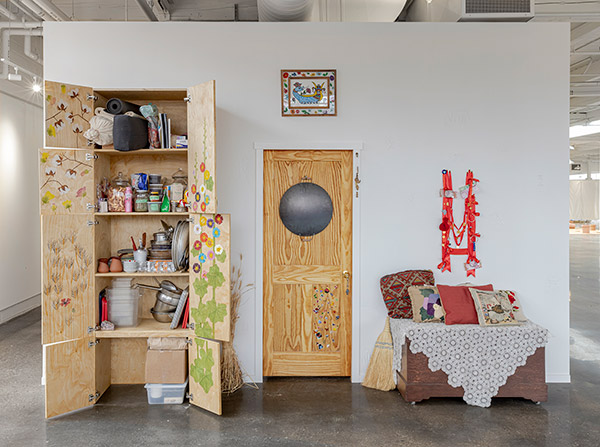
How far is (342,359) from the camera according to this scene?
420 cm

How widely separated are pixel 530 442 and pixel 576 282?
7154mm

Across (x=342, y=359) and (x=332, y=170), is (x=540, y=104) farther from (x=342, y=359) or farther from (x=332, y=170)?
(x=342, y=359)

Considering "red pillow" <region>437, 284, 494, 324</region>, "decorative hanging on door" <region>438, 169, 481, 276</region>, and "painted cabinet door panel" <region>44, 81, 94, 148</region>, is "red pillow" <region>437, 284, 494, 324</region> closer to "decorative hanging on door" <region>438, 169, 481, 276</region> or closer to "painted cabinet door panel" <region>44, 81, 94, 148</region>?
"decorative hanging on door" <region>438, 169, 481, 276</region>

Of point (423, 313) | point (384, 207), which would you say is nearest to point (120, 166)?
point (384, 207)

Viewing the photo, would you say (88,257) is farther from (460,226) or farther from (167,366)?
(460,226)

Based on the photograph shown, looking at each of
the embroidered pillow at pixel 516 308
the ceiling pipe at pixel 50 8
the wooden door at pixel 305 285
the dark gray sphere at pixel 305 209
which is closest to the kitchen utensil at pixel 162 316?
the wooden door at pixel 305 285

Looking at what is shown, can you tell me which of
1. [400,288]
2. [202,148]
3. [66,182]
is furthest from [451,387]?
A: [66,182]

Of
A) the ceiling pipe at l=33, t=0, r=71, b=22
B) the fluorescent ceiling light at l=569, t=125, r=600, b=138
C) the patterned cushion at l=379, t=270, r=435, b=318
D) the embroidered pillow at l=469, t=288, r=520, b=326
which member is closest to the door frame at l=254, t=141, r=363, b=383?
the patterned cushion at l=379, t=270, r=435, b=318

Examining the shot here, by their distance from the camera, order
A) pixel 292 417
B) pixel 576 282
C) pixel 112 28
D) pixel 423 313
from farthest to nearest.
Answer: pixel 576 282 → pixel 112 28 → pixel 423 313 → pixel 292 417

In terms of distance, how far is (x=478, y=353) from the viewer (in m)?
3.57

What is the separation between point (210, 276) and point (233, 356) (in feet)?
2.93

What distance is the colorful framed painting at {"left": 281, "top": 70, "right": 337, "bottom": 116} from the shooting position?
4062 mm

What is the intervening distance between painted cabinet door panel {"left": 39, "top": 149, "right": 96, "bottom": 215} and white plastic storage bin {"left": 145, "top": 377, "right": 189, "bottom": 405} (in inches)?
59.3

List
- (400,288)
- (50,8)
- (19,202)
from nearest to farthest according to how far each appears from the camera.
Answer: (400,288)
(50,8)
(19,202)
